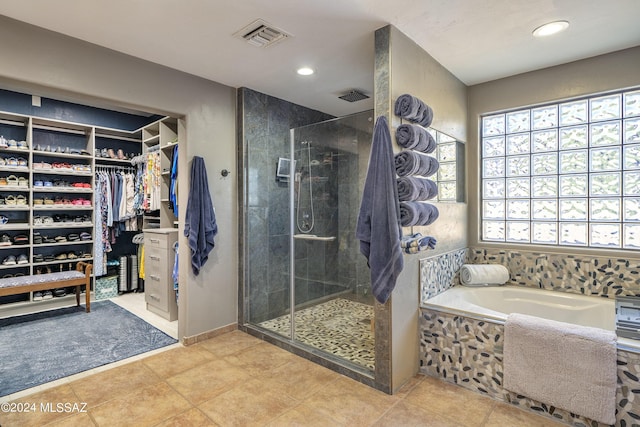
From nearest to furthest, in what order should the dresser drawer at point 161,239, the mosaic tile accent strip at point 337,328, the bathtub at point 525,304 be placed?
the bathtub at point 525,304, the mosaic tile accent strip at point 337,328, the dresser drawer at point 161,239

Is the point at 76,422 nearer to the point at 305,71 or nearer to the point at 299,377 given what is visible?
the point at 299,377

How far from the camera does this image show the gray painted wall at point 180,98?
2135 millimetres

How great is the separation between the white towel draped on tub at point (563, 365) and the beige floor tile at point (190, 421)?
1.89 m

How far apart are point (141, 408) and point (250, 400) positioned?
673mm

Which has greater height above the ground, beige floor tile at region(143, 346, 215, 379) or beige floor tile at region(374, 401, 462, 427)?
beige floor tile at region(143, 346, 215, 379)

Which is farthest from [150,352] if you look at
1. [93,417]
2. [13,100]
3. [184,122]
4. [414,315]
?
[13,100]

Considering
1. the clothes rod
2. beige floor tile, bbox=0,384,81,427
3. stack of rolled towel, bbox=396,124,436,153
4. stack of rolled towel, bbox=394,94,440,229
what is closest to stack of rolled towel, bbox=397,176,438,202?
stack of rolled towel, bbox=394,94,440,229

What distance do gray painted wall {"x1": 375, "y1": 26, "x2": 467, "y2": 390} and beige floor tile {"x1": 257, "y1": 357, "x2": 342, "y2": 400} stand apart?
1.74 feet

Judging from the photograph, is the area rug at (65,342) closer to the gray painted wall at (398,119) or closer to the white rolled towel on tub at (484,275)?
the gray painted wall at (398,119)

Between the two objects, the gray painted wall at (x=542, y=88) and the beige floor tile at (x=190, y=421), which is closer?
the beige floor tile at (x=190, y=421)

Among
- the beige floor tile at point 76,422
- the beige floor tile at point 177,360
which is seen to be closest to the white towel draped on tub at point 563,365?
the beige floor tile at point 177,360

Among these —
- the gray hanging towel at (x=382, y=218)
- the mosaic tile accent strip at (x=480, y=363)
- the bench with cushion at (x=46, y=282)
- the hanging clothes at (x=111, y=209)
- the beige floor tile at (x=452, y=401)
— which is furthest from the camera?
the hanging clothes at (x=111, y=209)

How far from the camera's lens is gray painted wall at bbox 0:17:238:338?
2.13m

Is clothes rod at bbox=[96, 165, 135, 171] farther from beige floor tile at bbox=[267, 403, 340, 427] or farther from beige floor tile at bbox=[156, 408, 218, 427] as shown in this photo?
beige floor tile at bbox=[267, 403, 340, 427]
